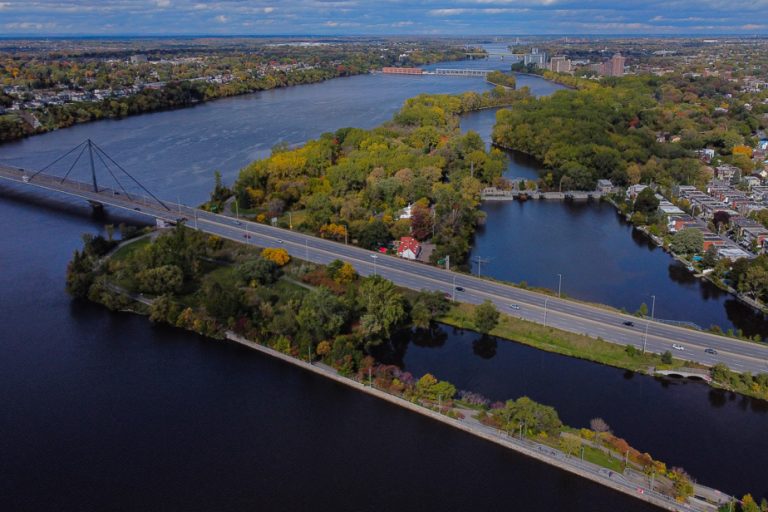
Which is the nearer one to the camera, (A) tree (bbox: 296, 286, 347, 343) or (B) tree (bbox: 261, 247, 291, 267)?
(A) tree (bbox: 296, 286, 347, 343)

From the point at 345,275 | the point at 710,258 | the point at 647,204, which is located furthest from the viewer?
the point at 647,204

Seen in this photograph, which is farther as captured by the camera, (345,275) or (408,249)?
(408,249)

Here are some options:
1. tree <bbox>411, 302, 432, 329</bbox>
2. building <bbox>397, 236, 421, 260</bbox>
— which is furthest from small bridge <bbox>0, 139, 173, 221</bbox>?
tree <bbox>411, 302, 432, 329</bbox>

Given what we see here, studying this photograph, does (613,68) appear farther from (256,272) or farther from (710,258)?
(256,272)

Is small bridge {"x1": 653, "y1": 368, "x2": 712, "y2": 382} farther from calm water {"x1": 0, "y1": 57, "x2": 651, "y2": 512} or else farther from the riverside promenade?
calm water {"x1": 0, "y1": 57, "x2": 651, "y2": 512}

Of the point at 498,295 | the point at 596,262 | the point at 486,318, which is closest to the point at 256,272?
the point at 486,318

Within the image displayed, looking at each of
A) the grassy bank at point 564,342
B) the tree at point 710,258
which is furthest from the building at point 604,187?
the grassy bank at point 564,342

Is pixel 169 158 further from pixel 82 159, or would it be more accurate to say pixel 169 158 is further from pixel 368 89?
pixel 368 89
